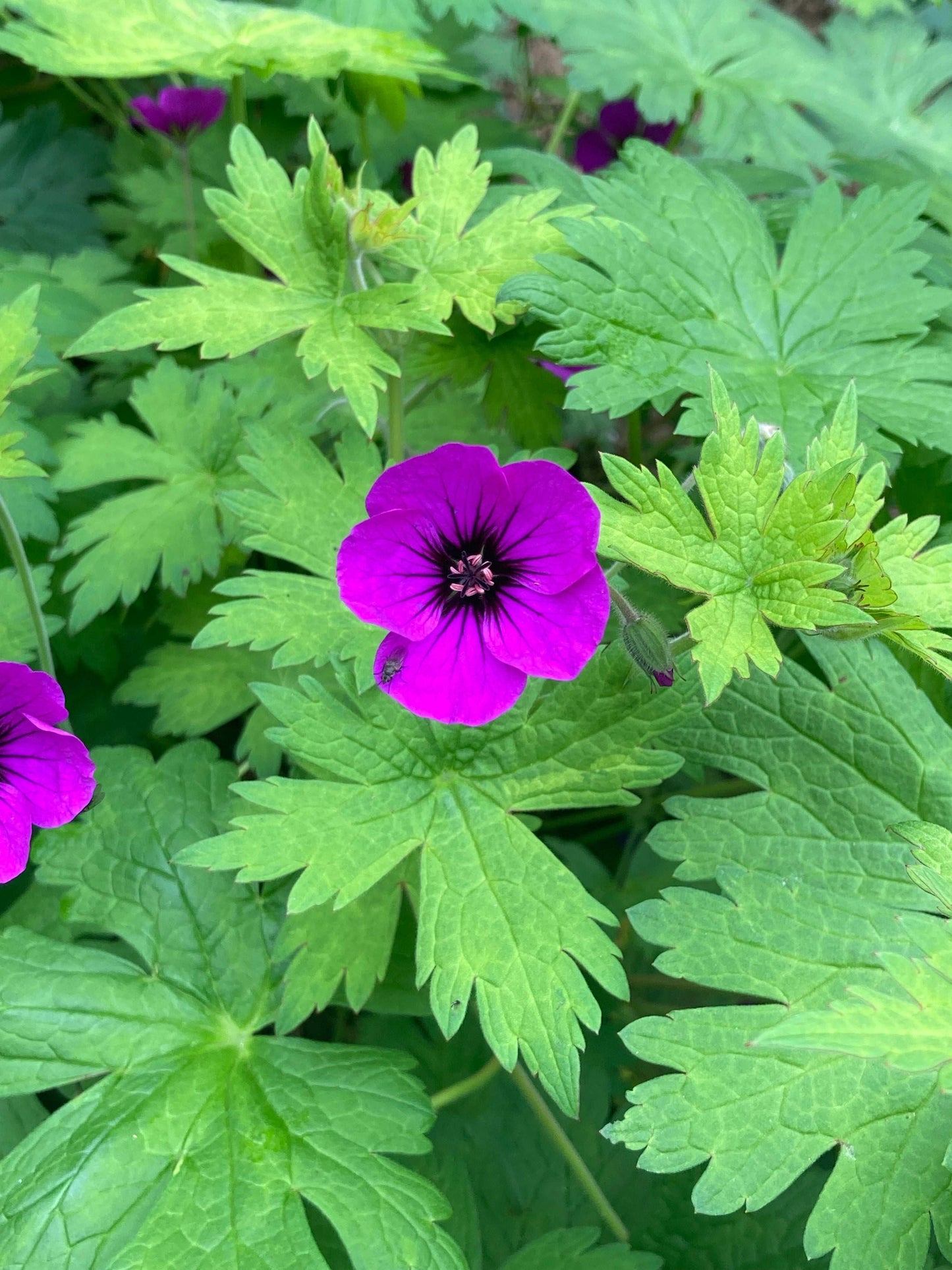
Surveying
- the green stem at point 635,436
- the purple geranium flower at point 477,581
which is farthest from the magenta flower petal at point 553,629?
the green stem at point 635,436

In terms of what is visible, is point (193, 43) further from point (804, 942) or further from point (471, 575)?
point (804, 942)

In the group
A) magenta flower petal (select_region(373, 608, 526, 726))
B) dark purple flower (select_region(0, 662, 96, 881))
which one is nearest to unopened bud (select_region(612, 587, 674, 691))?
magenta flower petal (select_region(373, 608, 526, 726))

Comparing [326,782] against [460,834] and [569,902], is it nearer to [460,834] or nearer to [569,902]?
[460,834]

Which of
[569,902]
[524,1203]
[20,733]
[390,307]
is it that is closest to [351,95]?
[390,307]

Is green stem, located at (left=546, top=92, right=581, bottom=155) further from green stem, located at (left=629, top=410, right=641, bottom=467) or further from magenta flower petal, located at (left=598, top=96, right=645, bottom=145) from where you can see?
green stem, located at (left=629, top=410, right=641, bottom=467)

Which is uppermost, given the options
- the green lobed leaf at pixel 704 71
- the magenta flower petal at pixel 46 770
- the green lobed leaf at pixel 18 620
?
the green lobed leaf at pixel 704 71

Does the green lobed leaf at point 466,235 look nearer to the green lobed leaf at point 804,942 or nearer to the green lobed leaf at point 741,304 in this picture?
the green lobed leaf at point 741,304
